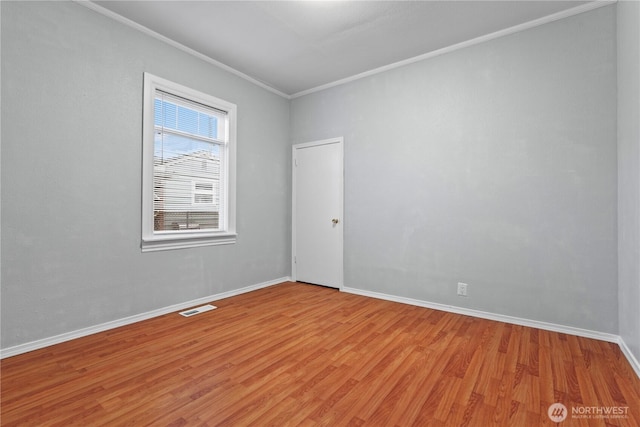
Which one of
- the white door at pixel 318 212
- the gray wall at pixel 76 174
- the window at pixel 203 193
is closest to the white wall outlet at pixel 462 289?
the white door at pixel 318 212

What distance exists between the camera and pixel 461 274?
3.31 m

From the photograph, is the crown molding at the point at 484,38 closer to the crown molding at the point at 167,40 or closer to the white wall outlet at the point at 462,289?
the crown molding at the point at 167,40

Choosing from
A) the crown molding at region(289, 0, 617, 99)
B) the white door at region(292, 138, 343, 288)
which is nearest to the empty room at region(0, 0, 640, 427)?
the crown molding at region(289, 0, 617, 99)

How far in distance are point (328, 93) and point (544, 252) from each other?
10.8 ft

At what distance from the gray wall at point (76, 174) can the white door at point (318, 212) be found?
5.19 feet

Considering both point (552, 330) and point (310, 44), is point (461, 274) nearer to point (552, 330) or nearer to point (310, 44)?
point (552, 330)

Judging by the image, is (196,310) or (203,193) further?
(203,193)

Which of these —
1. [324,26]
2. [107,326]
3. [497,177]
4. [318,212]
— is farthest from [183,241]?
[497,177]

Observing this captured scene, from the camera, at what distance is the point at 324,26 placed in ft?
9.86

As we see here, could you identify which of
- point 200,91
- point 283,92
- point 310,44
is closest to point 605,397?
point 310,44

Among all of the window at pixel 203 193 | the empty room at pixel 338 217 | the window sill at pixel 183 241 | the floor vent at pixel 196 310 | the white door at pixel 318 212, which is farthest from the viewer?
the white door at pixel 318 212

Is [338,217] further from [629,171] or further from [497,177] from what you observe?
[629,171]

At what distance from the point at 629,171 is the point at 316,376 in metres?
2.73

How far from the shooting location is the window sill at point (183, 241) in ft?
10.2
